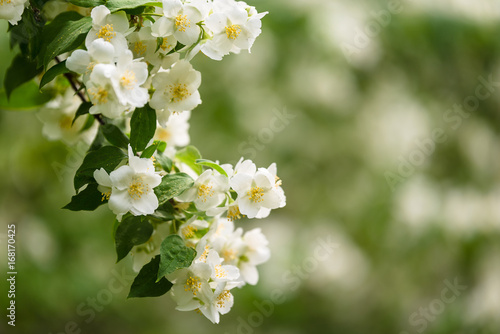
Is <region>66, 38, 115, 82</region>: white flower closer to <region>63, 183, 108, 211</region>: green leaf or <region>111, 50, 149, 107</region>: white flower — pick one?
<region>111, 50, 149, 107</region>: white flower

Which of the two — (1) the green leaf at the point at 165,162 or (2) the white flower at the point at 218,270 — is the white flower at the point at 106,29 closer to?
(1) the green leaf at the point at 165,162

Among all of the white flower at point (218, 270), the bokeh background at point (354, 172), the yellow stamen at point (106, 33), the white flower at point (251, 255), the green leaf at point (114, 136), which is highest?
the yellow stamen at point (106, 33)

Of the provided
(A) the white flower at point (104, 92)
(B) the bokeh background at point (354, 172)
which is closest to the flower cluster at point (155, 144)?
(A) the white flower at point (104, 92)

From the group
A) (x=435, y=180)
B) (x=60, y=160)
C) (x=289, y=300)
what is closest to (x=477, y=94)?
(x=435, y=180)

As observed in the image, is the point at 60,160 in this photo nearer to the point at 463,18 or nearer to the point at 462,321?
the point at 463,18

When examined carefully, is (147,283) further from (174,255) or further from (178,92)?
(178,92)

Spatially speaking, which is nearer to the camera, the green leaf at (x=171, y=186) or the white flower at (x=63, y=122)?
the green leaf at (x=171, y=186)

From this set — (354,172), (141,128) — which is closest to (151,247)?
(141,128)
